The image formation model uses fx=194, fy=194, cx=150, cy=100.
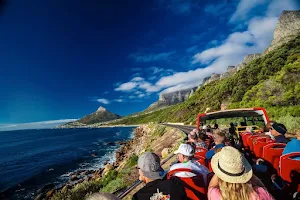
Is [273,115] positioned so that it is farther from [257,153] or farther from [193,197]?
[193,197]

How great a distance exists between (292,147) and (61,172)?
29.8 meters

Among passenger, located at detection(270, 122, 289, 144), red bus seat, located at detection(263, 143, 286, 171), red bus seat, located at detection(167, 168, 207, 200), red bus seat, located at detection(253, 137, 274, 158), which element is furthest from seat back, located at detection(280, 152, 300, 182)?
red bus seat, located at detection(167, 168, 207, 200)

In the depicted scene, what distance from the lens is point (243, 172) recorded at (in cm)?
206

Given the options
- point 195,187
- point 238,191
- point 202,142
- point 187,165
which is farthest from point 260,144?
point 238,191

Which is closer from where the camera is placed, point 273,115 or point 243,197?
point 243,197

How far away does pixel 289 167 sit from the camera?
359 centimetres

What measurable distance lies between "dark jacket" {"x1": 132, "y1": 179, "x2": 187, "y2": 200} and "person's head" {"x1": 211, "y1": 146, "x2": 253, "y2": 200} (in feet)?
1.67

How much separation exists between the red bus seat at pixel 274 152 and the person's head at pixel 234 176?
2.89 meters

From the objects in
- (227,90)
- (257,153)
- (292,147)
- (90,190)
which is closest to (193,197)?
(292,147)

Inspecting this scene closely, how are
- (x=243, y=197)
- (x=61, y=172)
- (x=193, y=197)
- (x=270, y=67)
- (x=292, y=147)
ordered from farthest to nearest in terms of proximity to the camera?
(x=270, y=67) → (x=61, y=172) → (x=292, y=147) → (x=193, y=197) → (x=243, y=197)

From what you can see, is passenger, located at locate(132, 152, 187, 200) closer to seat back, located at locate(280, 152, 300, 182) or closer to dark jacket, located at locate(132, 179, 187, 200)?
dark jacket, located at locate(132, 179, 187, 200)

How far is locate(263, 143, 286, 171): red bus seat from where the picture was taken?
4371 millimetres

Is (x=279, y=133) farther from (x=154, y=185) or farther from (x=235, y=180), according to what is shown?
(x=154, y=185)

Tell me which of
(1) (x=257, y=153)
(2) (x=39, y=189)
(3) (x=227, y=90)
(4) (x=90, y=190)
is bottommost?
(2) (x=39, y=189)
